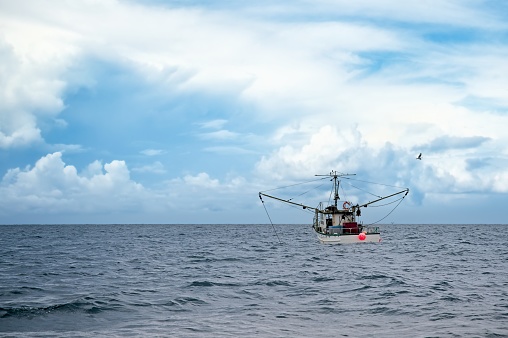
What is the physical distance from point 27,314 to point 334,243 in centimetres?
5539

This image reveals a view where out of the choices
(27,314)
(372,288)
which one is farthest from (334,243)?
(27,314)

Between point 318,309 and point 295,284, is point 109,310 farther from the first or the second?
point 295,284

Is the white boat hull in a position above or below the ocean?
above

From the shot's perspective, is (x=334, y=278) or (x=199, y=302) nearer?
(x=199, y=302)

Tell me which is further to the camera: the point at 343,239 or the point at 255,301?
the point at 343,239

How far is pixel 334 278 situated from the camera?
3484 centimetres

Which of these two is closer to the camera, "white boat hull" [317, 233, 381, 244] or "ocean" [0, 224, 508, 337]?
"ocean" [0, 224, 508, 337]

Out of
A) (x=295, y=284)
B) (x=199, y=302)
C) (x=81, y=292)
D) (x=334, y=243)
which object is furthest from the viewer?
(x=334, y=243)

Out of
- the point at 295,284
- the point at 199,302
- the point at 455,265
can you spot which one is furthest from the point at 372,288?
the point at 455,265

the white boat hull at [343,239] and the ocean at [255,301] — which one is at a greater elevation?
the white boat hull at [343,239]

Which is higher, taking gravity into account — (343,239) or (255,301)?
(343,239)

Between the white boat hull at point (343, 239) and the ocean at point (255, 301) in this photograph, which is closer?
the ocean at point (255, 301)

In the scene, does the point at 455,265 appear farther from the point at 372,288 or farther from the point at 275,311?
the point at 275,311

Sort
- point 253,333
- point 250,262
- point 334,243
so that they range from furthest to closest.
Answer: point 334,243, point 250,262, point 253,333
